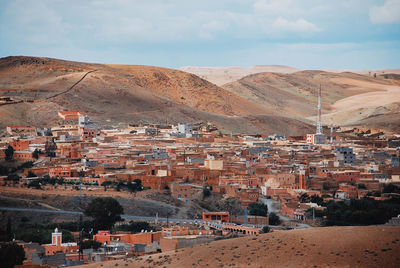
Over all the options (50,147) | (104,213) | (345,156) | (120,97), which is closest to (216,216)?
(104,213)

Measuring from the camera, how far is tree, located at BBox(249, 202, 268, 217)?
55.5 m

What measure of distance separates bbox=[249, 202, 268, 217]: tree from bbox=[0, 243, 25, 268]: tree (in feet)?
70.9

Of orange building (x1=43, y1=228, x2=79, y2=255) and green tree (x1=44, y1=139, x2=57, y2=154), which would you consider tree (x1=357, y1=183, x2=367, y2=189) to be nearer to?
green tree (x1=44, y1=139, x2=57, y2=154)

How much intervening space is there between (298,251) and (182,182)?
34.1 m

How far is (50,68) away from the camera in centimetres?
14238

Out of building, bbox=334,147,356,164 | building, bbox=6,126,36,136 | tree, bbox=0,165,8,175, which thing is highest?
building, bbox=6,126,36,136

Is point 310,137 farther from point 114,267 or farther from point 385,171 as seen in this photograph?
point 114,267

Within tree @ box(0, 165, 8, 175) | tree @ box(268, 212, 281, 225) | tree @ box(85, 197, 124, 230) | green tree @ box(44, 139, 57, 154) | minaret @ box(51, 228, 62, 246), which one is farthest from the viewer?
green tree @ box(44, 139, 57, 154)

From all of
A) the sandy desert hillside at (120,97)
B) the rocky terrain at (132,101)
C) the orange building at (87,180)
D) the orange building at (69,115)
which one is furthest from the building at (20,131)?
the orange building at (87,180)

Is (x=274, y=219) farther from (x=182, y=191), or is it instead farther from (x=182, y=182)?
(x=182, y=182)

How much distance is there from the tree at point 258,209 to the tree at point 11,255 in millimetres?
21595

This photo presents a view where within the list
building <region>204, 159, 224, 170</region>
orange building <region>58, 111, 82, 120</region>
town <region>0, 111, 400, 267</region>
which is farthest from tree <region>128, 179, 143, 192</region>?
orange building <region>58, 111, 82, 120</region>

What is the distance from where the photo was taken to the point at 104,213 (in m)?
49.3

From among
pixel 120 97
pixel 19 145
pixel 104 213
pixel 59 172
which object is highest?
pixel 120 97
